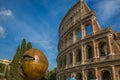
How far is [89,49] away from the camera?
2088cm

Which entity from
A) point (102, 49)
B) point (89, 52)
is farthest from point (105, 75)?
point (89, 52)

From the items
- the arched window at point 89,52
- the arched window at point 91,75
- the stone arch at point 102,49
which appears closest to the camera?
the arched window at point 91,75

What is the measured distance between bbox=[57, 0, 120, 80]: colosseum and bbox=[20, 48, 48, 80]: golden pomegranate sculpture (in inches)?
570

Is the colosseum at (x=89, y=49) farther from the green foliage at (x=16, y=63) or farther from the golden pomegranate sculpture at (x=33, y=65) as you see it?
the golden pomegranate sculpture at (x=33, y=65)

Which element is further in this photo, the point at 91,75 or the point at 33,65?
the point at 91,75

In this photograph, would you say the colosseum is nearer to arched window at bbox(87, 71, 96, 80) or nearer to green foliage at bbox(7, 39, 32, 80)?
arched window at bbox(87, 71, 96, 80)

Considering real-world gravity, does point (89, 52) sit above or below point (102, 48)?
below

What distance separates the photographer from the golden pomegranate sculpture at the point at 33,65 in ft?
11.0

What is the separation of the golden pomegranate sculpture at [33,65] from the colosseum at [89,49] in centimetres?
1448

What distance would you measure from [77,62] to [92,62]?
3467mm

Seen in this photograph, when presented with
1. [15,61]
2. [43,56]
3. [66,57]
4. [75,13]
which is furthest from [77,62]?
[43,56]

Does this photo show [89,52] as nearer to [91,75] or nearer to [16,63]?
[91,75]

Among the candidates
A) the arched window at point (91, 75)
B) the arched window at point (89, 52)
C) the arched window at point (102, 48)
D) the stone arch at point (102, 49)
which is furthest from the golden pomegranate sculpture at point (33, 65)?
the arched window at point (89, 52)

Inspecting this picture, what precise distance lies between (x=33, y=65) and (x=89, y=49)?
59.4 feet
